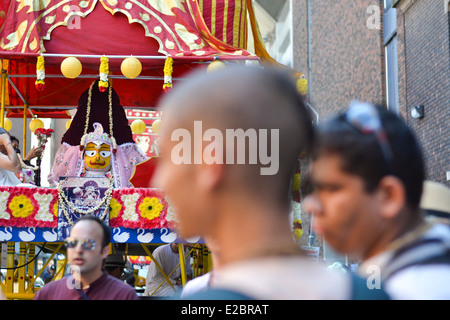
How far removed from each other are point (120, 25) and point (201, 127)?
314 inches

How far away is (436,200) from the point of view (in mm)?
2014

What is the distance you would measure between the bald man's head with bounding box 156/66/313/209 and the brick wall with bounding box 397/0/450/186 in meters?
10.6

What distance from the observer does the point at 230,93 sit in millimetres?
1184

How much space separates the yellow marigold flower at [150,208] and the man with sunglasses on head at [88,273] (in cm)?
285

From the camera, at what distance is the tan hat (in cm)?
199

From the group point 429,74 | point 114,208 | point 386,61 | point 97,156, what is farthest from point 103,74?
point 386,61

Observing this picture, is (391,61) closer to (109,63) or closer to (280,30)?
(109,63)

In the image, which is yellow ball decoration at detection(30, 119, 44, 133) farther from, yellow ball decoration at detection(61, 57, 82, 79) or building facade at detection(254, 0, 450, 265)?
building facade at detection(254, 0, 450, 265)

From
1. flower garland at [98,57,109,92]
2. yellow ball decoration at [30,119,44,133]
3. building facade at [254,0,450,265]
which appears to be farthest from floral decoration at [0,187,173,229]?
yellow ball decoration at [30,119,44,133]

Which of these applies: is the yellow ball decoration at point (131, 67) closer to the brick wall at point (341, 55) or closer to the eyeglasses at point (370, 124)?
the eyeglasses at point (370, 124)

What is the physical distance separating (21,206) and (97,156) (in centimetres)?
152

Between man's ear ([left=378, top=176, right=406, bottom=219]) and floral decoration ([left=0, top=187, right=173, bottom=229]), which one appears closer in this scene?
man's ear ([left=378, top=176, right=406, bottom=219])

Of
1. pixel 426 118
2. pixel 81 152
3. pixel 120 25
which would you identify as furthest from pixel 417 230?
pixel 426 118
